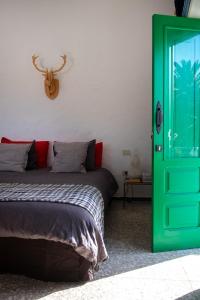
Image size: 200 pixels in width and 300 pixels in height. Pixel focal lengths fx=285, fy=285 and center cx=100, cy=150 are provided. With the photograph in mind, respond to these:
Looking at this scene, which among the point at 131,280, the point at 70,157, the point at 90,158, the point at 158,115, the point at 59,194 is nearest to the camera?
the point at 131,280

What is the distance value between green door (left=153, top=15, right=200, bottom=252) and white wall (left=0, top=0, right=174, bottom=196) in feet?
5.05

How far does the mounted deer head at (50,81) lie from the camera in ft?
13.6

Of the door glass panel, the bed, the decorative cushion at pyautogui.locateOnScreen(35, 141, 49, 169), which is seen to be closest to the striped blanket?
the bed

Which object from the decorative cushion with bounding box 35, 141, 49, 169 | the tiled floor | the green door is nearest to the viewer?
the tiled floor

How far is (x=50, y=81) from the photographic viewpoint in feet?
13.6

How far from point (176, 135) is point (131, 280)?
1304 millimetres

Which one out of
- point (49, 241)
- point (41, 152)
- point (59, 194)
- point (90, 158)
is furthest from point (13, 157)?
point (49, 241)

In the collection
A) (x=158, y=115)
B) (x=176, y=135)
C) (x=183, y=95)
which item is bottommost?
(x=176, y=135)

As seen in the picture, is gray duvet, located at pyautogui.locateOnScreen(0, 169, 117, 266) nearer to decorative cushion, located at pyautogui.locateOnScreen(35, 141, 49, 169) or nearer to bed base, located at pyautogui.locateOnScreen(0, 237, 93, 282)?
bed base, located at pyautogui.locateOnScreen(0, 237, 93, 282)

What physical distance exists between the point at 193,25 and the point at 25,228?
222 centimetres

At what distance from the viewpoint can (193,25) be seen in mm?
2555

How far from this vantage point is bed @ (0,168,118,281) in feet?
6.55

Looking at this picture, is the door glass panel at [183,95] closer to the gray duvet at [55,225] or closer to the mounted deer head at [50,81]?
the gray duvet at [55,225]

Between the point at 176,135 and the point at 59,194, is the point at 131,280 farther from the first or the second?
the point at 176,135
